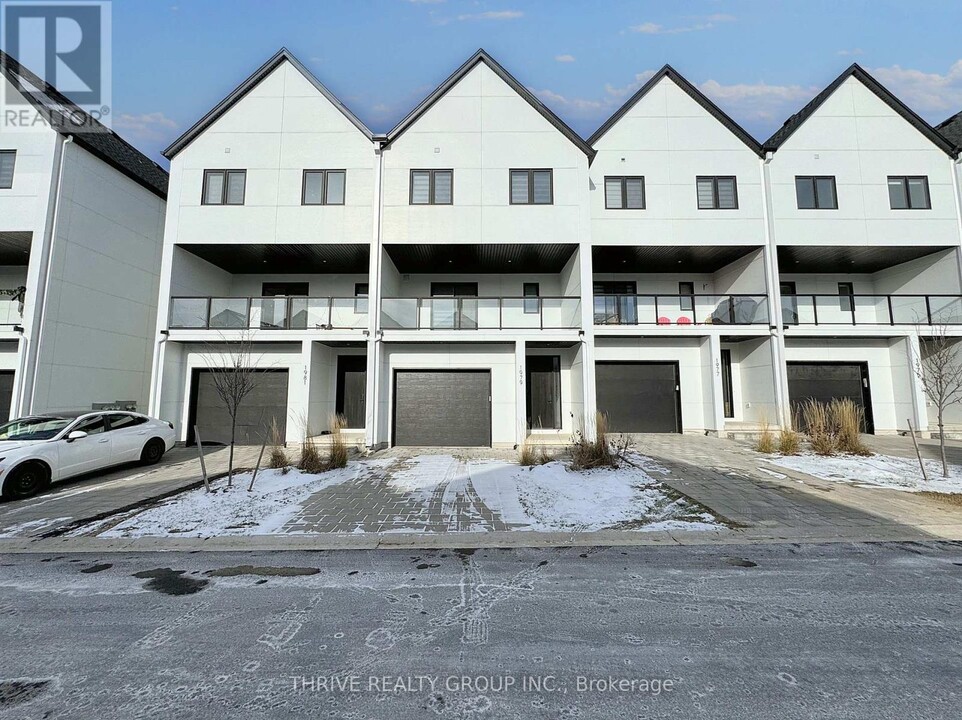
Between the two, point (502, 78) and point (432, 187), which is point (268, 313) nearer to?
point (432, 187)

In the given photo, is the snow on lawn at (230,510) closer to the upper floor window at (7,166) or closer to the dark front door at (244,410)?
the dark front door at (244,410)

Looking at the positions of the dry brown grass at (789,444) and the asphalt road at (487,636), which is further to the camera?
the dry brown grass at (789,444)

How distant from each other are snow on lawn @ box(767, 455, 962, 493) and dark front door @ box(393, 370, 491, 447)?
25.0 feet

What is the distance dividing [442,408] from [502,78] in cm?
1062

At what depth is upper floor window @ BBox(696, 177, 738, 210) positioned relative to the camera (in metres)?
14.4

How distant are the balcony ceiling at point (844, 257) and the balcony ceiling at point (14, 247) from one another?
Answer: 23.2 m

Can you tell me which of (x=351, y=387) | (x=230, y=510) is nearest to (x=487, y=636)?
(x=230, y=510)

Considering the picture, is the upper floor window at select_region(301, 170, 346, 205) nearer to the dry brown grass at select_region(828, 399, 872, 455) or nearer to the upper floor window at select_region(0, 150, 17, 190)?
the upper floor window at select_region(0, 150, 17, 190)

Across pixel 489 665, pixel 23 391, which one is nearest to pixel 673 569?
pixel 489 665

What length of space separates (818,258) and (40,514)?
70.0 ft

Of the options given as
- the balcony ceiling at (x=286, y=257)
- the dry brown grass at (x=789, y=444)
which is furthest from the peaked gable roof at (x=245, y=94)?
the dry brown grass at (x=789, y=444)

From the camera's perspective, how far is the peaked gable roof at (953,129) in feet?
51.1

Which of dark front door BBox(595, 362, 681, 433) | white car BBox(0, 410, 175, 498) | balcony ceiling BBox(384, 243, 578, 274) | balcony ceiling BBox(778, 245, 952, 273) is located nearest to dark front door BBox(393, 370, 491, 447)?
balcony ceiling BBox(384, 243, 578, 274)

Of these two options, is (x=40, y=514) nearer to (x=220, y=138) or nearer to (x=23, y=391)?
(x=23, y=391)
